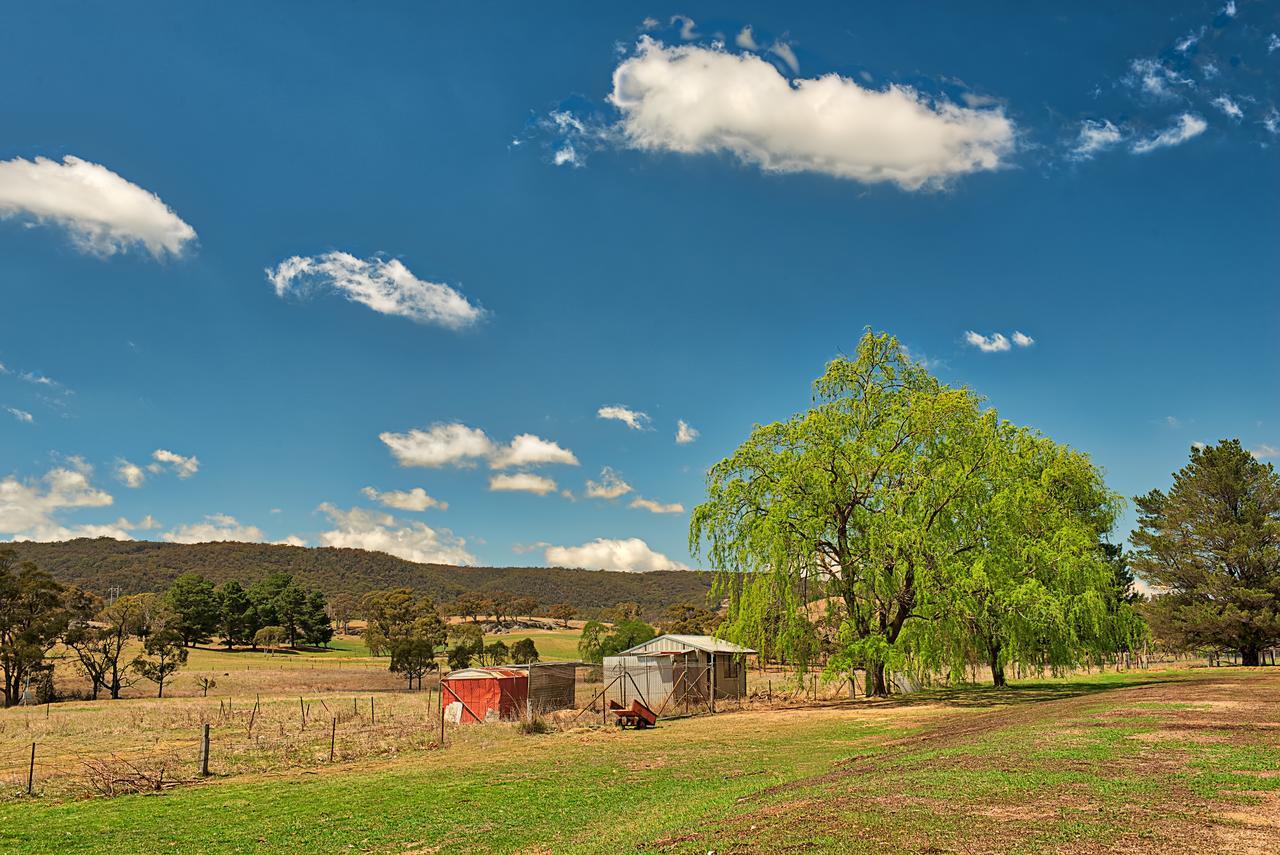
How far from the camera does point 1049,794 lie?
12.1 m

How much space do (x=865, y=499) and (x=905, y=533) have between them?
392 cm

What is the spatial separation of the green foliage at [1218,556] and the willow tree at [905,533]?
80.7 ft

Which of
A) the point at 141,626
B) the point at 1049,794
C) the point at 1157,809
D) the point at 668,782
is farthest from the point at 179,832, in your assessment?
the point at 141,626

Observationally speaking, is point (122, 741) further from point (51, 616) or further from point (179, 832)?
point (51, 616)

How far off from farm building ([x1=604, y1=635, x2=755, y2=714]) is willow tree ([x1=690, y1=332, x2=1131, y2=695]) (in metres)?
4.90

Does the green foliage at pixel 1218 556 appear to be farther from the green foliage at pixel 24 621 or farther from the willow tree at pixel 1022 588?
the green foliage at pixel 24 621

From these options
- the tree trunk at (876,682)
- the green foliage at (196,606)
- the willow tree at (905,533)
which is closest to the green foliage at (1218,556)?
the willow tree at (905,533)

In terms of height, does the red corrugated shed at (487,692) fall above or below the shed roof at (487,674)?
below

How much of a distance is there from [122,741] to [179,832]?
20660mm

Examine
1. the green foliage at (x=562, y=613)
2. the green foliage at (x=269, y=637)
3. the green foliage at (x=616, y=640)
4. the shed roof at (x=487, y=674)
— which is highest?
the shed roof at (x=487, y=674)

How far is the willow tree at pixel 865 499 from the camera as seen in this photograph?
33.4 meters

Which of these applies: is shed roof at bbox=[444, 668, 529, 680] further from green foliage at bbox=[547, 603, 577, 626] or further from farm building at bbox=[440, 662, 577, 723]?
green foliage at bbox=[547, 603, 577, 626]

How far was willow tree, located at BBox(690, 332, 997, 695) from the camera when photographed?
33.4 meters

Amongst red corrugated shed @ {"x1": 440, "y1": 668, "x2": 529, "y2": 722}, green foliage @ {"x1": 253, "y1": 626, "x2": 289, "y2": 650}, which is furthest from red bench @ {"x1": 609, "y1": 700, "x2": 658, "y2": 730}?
green foliage @ {"x1": 253, "y1": 626, "x2": 289, "y2": 650}
